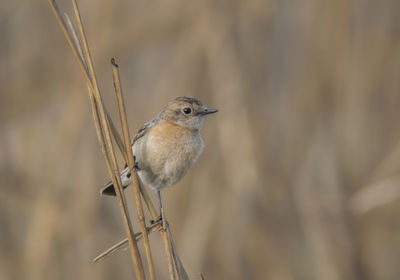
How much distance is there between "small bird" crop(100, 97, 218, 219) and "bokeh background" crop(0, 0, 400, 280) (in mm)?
927

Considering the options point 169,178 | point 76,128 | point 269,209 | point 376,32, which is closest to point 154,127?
point 169,178

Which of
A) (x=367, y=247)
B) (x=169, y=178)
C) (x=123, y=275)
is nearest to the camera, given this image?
(x=169, y=178)

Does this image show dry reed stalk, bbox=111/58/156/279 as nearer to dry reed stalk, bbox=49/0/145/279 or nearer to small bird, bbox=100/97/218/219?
dry reed stalk, bbox=49/0/145/279

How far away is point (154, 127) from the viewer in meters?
2.37

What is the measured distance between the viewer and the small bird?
2264 millimetres

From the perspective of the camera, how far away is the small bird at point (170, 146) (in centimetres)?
226

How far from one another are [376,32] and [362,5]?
22cm

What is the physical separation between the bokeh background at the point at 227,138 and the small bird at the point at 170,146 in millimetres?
927

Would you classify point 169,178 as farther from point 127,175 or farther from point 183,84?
point 183,84

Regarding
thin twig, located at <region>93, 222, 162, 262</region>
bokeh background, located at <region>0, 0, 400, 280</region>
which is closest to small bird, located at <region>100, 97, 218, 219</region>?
thin twig, located at <region>93, 222, 162, 262</region>

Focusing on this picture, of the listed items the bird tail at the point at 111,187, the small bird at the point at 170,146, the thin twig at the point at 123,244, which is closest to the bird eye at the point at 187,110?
the small bird at the point at 170,146

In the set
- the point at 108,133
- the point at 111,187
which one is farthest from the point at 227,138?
the point at 108,133

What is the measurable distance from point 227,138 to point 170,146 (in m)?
1.16

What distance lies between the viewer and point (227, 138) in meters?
3.38
